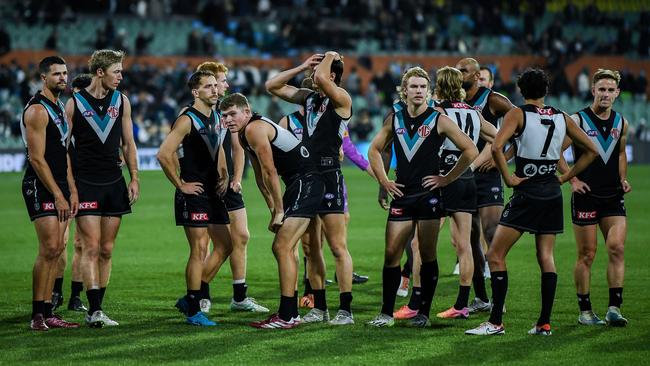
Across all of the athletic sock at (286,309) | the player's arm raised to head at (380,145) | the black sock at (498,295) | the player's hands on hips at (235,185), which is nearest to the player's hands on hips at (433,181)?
the player's arm raised to head at (380,145)

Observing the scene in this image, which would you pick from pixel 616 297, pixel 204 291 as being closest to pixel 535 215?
pixel 616 297

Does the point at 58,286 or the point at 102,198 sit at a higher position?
the point at 102,198

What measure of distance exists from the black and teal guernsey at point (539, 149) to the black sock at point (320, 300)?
2.15 m

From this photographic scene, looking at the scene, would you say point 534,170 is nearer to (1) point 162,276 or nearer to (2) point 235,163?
(2) point 235,163

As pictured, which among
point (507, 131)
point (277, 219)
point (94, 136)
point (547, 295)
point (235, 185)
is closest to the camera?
point (507, 131)

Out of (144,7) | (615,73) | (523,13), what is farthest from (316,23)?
(615,73)

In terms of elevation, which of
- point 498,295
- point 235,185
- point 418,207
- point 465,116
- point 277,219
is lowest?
point 498,295

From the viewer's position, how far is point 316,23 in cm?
4091

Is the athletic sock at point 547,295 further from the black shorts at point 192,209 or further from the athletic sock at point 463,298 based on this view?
the black shorts at point 192,209

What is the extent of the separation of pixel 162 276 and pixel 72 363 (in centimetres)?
540

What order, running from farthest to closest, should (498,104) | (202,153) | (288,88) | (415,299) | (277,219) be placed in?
(498,104), (415,299), (288,88), (202,153), (277,219)

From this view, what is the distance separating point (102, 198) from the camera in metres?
9.65

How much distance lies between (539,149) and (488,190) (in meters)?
2.14

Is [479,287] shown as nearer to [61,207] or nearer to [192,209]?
[192,209]
